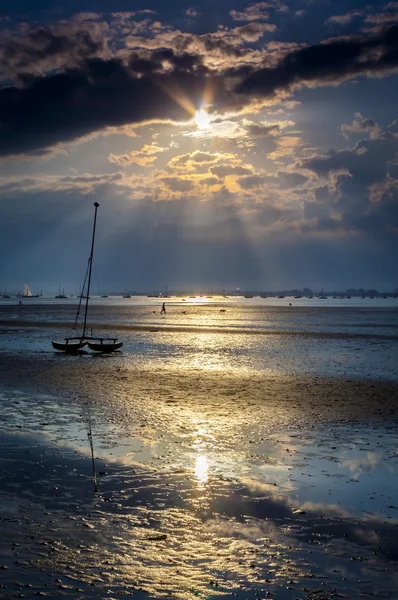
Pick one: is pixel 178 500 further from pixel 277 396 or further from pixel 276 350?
pixel 276 350

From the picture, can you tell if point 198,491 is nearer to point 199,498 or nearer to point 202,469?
point 199,498

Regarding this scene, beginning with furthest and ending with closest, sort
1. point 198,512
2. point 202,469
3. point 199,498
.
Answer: point 202,469 → point 199,498 → point 198,512

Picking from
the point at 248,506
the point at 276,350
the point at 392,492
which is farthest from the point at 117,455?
the point at 276,350

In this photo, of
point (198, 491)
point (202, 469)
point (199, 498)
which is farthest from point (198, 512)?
point (202, 469)

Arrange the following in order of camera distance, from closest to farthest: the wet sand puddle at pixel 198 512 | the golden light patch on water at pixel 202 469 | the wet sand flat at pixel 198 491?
1. the wet sand puddle at pixel 198 512
2. the wet sand flat at pixel 198 491
3. the golden light patch on water at pixel 202 469

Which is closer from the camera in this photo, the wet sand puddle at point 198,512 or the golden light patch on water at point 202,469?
the wet sand puddle at point 198,512

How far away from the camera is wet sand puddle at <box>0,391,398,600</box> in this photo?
875 centimetres

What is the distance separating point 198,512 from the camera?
38.0 feet

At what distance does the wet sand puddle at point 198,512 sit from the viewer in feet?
28.7

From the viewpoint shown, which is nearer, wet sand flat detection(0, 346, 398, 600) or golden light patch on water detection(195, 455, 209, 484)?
wet sand flat detection(0, 346, 398, 600)

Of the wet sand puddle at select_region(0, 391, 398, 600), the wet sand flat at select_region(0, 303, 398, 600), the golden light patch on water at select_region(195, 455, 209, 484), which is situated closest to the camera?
the wet sand puddle at select_region(0, 391, 398, 600)

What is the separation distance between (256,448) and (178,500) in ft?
17.0

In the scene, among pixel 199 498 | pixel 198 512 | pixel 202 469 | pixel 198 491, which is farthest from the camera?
pixel 202 469

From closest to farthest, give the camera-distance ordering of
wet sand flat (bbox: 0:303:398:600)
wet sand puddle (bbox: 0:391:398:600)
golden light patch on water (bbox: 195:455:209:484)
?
wet sand puddle (bbox: 0:391:398:600) → wet sand flat (bbox: 0:303:398:600) → golden light patch on water (bbox: 195:455:209:484)
